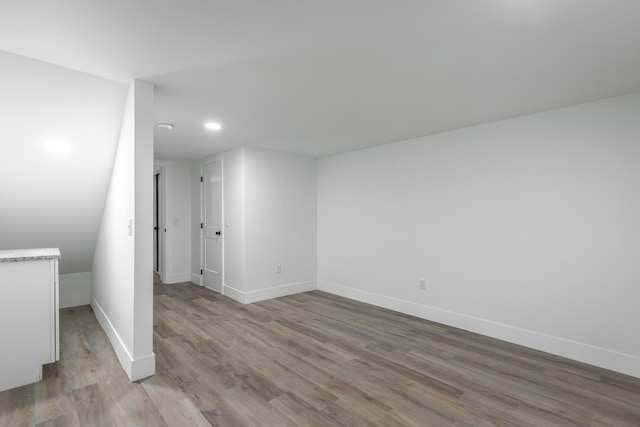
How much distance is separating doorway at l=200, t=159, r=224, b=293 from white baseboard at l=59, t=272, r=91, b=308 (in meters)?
1.64

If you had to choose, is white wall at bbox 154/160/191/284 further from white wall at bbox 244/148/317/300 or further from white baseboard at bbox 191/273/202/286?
white wall at bbox 244/148/317/300

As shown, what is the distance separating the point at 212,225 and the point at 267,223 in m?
1.14

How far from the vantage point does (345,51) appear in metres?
1.92

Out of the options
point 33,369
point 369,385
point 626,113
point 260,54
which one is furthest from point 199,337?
point 626,113

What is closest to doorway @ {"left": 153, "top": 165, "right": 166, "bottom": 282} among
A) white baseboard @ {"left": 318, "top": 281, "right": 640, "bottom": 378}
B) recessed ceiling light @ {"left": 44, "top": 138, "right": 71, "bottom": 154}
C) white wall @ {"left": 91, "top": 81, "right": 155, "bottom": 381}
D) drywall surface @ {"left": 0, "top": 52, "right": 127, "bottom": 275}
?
drywall surface @ {"left": 0, "top": 52, "right": 127, "bottom": 275}

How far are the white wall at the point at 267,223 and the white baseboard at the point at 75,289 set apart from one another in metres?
1.95

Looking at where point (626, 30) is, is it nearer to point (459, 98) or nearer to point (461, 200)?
point (459, 98)

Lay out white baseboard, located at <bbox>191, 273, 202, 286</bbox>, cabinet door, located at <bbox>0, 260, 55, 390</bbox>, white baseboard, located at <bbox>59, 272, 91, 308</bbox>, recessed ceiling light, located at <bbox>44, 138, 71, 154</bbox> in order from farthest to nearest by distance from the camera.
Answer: white baseboard, located at <bbox>191, 273, 202, 286</bbox> → white baseboard, located at <bbox>59, 272, 91, 308</bbox> → recessed ceiling light, located at <bbox>44, 138, 71, 154</bbox> → cabinet door, located at <bbox>0, 260, 55, 390</bbox>

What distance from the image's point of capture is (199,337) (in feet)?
10.6

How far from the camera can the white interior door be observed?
5.04 metres

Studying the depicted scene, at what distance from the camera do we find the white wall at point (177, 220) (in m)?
5.61

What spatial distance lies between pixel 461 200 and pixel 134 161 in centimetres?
331

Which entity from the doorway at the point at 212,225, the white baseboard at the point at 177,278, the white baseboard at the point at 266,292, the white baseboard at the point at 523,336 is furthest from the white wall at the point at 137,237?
the white baseboard at the point at 177,278

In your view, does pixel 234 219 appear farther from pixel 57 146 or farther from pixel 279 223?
pixel 57 146
